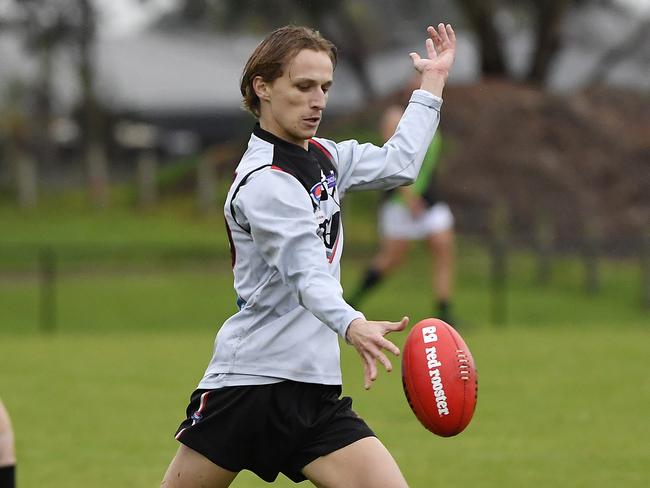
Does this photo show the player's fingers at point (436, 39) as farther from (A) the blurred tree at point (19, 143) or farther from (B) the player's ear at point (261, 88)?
(A) the blurred tree at point (19, 143)

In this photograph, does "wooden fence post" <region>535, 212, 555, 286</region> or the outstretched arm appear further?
"wooden fence post" <region>535, 212, 555, 286</region>

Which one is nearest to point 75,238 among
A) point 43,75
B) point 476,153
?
point 476,153

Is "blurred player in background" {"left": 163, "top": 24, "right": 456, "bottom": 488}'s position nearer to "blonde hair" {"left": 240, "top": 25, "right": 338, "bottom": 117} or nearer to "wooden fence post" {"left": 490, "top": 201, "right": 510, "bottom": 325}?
"blonde hair" {"left": 240, "top": 25, "right": 338, "bottom": 117}

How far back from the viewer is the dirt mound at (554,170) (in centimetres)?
2220

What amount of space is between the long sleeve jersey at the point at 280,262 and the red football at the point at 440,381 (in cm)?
25

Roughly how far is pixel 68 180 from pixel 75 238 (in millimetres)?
9111

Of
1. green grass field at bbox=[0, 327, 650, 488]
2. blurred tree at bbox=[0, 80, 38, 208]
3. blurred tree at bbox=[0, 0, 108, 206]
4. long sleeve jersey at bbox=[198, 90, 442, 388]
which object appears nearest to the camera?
long sleeve jersey at bbox=[198, 90, 442, 388]

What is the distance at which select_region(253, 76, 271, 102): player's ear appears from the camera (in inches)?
177

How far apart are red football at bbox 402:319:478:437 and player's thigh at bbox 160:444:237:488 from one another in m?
0.65

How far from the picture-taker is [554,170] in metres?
22.4

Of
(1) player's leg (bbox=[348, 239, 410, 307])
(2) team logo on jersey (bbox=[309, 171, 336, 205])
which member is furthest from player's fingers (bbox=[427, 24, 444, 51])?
(1) player's leg (bbox=[348, 239, 410, 307])

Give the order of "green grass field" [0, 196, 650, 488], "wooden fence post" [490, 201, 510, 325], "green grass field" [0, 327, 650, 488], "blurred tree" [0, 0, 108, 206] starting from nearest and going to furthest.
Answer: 1. "green grass field" [0, 327, 650, 488]
2. "green grass field" [0, 196, 650, 488]
3. "wooden fence post" [490, 201, 510, 325]
4. "blurred tree" [0, 0, 108, 206]

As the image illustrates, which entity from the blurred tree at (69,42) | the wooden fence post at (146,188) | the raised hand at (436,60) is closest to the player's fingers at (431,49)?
the raised hand at (436,60)

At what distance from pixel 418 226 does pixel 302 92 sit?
8.81 metres
